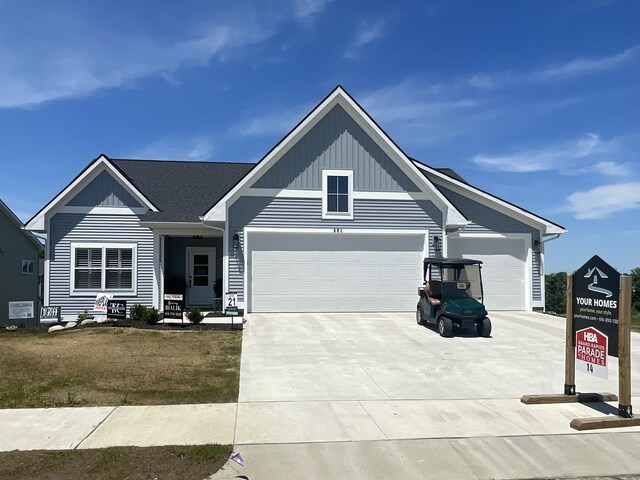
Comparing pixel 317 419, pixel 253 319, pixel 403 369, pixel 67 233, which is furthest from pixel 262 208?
pixel 317 419

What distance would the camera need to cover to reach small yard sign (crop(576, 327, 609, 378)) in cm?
714

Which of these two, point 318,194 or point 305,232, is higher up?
point 318,194

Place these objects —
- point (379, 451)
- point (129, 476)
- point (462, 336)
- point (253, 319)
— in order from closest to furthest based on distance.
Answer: point (129, 476) → point (379, 451) → point (462, 336) → point (253, 319)

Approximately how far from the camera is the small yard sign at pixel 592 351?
7141 millimetres

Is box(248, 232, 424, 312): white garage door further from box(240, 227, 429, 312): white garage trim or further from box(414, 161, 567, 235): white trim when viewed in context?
box(414, 161, 567, 235): white trim

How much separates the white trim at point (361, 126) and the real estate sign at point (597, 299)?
964 cm

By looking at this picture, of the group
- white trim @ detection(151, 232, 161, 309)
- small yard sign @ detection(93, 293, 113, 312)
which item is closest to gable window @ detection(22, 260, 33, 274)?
small yard sign @ detection(93, 293, 113, 312)

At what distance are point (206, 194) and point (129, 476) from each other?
51.6ft

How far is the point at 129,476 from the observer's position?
4898 millimetres

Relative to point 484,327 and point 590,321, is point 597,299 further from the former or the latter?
point 484,327

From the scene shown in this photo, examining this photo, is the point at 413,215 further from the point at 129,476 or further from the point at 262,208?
the point at 129,476

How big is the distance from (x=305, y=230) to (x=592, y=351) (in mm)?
10595

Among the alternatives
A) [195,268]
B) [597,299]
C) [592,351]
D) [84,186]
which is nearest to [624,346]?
[592,351]

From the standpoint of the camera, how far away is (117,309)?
14.8m
